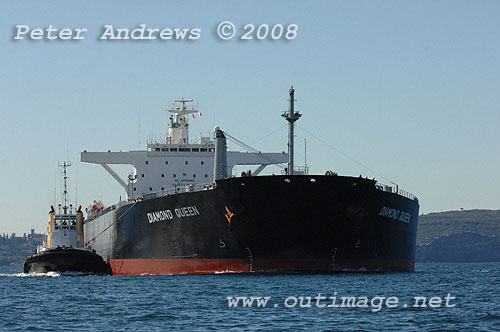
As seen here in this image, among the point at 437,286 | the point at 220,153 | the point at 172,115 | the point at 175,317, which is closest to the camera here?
the point at 175,317

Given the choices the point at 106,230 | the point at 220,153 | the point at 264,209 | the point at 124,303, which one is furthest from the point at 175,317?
the point at 106,230

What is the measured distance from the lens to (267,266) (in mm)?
40719

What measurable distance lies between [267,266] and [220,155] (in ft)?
22.8

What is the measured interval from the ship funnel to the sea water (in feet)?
20.6

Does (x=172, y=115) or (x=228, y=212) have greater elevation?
(x=172, y=115)

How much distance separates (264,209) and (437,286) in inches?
332

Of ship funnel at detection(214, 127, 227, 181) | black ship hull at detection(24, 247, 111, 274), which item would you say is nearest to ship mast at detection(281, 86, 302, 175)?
ship funnel at detection(214, 127, 227, 181)

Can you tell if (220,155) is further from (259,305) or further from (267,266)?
(259,305)

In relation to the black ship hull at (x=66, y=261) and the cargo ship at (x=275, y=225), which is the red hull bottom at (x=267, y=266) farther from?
the black ship hull at (x=66, y=261)

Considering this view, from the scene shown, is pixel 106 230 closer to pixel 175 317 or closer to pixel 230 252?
pixel 230 252

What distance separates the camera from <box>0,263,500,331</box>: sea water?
23.8m

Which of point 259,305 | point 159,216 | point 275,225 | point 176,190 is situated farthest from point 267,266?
point 259,305

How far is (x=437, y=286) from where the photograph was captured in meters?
37.9

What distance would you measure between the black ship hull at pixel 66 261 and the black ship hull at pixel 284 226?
11223 mm
